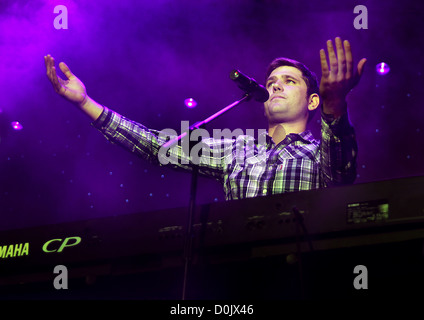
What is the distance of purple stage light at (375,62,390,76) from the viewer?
2.97 meters

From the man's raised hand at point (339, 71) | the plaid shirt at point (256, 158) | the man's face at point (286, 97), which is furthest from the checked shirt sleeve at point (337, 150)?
the man's face at point (286, 97)

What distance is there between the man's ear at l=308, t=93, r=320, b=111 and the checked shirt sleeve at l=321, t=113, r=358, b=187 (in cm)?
66

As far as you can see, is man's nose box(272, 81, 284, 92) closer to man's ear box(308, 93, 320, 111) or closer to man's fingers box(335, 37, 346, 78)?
man's ear box(308, 93, 320, 111)

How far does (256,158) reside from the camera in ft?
8.83

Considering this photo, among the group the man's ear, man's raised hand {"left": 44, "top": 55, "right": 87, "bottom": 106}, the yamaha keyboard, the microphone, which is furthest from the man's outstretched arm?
the man's ear

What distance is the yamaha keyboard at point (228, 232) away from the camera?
1597mm

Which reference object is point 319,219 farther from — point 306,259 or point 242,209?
point 242,209

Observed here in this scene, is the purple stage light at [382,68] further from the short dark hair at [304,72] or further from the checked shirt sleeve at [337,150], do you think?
the checked shirt sleeve at [337,150]

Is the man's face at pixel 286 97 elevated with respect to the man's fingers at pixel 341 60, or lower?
elevated

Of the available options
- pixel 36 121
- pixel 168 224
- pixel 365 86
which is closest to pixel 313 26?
pixel 365 86

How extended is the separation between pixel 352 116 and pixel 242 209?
164 centimetres

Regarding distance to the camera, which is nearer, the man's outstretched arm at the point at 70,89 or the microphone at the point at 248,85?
the microphone at the point at 248,85

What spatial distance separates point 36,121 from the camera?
12.3 feet

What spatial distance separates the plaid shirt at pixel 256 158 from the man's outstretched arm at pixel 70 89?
2.6 inches
